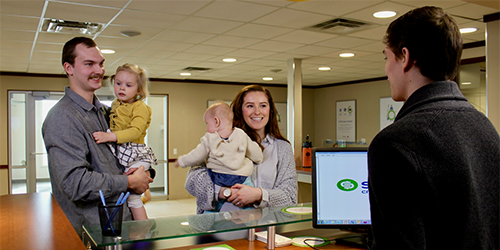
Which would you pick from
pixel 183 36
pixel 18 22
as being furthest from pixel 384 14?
pixel 18 22

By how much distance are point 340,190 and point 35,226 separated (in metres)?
1.14

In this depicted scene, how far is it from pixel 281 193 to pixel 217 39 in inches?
116

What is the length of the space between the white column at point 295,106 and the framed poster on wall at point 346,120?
3654 millimetres

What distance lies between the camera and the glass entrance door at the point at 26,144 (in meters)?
7.43

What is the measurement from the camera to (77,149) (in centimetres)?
181

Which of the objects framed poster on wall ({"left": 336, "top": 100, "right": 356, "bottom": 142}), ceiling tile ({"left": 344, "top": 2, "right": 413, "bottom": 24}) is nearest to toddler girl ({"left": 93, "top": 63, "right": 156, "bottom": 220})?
ceiling tile ({"left": 344, "top": 2, "right": 413, "bottom": 24})

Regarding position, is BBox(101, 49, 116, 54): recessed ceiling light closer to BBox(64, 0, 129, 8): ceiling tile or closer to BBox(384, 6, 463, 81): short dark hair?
BBox(64, 0, 129, 8): ceiling tile

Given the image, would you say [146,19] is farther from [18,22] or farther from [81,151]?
[81,151]

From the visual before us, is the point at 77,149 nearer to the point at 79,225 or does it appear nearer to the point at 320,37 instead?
the point at 79,225

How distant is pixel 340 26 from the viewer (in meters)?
4.10

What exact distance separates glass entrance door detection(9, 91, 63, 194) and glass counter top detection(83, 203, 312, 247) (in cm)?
682

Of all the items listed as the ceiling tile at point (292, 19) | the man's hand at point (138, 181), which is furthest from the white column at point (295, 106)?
the man's hand at point (138, 181)

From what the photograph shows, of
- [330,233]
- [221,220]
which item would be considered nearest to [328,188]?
[330,233]

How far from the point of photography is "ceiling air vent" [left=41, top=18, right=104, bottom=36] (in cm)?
392
